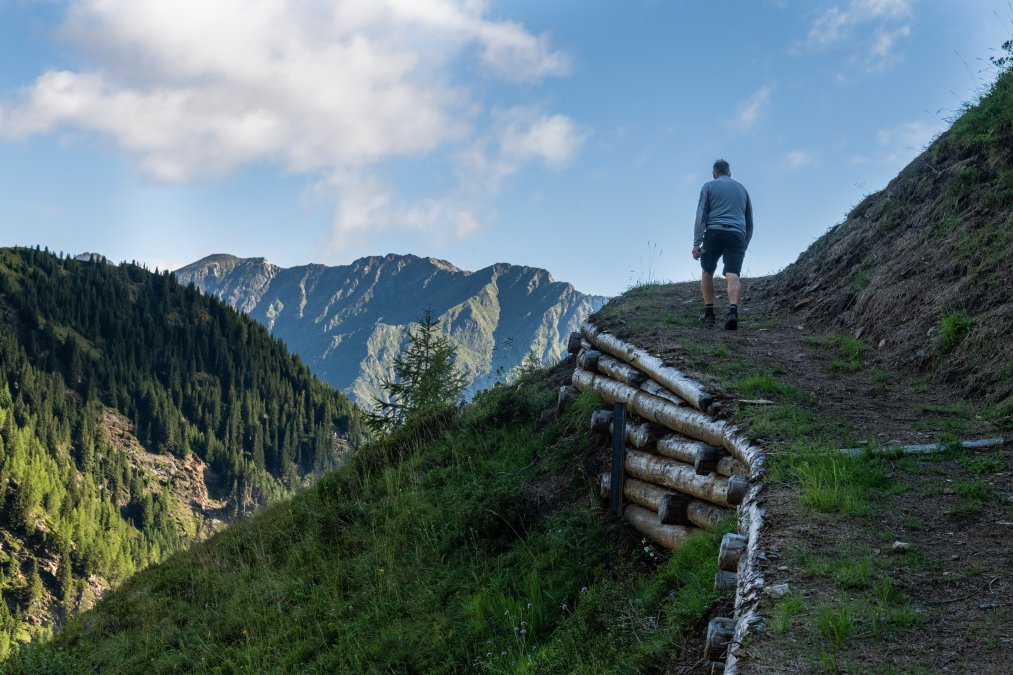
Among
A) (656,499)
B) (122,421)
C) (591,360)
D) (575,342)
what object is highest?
(122,421)

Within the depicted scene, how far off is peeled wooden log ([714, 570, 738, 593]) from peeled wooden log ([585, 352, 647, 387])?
4201 millimetres

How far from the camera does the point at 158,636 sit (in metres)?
9.87

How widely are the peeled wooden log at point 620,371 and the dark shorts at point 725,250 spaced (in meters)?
2.39

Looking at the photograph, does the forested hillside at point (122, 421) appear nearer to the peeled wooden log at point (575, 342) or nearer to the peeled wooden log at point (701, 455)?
the peeled wooden log at point (575, 342)

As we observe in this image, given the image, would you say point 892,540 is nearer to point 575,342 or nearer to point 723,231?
point 723,231

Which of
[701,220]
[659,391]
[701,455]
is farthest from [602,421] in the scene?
[701,220]

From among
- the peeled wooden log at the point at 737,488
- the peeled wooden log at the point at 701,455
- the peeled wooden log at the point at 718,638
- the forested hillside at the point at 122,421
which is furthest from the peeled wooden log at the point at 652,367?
the forested hillside at the point at 122,421

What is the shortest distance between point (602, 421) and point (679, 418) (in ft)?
4.54

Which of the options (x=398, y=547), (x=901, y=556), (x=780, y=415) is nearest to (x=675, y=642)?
(x=901, y=556)

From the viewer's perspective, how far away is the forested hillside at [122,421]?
427 feet

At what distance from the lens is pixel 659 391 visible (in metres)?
8.77

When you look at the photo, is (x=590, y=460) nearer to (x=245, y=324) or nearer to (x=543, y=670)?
(x=543, y=670)

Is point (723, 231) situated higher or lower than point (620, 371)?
higher

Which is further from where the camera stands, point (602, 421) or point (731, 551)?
point (602, 421)
